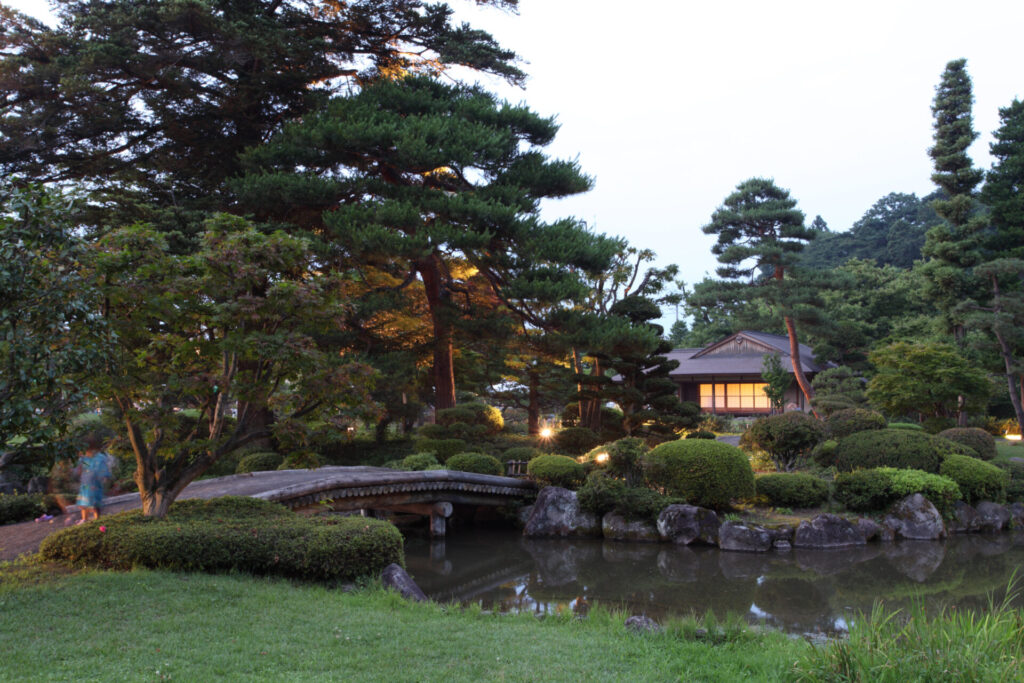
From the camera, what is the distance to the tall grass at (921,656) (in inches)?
166

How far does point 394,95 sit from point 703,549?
12.6m

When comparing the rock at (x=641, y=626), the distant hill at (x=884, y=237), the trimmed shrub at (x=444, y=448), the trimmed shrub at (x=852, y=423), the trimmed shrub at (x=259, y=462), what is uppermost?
the distant hill at (x=884, y=237)

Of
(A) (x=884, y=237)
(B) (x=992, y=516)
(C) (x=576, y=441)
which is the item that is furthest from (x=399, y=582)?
(A) (x=884, y=237)

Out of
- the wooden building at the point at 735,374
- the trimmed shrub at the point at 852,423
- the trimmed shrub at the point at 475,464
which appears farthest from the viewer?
the wooden building at the point at 735,374

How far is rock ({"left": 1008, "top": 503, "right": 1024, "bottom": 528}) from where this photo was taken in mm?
14156

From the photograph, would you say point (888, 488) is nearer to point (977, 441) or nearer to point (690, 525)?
point (690, 525)

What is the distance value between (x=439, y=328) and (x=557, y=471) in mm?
5657

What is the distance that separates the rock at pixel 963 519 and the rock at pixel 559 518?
6.90 m

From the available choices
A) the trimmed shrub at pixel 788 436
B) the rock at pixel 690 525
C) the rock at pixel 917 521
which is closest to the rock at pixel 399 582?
the rock at pixel 690 525

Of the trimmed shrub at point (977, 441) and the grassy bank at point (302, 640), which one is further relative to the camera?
the trimmed shrub at point (977, 441)

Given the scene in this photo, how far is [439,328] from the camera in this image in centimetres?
1845

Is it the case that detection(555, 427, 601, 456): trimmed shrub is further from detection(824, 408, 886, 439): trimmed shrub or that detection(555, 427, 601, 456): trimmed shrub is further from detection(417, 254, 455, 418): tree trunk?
detection(824, 408, 886, 439): trimmed shrub

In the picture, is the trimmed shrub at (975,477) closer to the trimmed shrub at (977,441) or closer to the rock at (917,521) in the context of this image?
the rock at (917,521)

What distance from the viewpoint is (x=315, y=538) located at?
745cm
